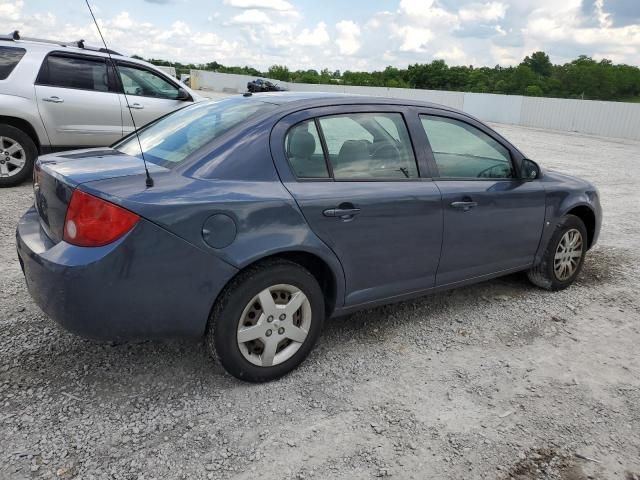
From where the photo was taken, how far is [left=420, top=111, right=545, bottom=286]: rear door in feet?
12.0

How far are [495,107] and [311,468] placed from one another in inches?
1229

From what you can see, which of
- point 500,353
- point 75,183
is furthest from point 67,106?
point 500,353

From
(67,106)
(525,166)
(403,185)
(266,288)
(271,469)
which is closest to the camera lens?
(271,469)

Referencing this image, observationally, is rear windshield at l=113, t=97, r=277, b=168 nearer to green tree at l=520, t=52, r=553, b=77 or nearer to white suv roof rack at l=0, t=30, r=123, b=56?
white suv roof rack at l=0, t=30, r=123, b=56

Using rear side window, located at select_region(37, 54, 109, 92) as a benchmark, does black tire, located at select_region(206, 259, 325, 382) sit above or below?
below

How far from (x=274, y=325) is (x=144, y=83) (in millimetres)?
6165

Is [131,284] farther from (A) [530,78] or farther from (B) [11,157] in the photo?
(A) [530,78]

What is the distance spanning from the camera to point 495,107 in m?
30.8

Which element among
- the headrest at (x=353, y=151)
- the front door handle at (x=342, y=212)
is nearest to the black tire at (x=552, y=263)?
the headrest at (x=353, y=151)

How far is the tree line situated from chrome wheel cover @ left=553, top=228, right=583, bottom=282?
41.9 meters

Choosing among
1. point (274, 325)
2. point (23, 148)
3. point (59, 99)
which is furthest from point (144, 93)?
point (274, 325)

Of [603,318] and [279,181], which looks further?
[603,318]

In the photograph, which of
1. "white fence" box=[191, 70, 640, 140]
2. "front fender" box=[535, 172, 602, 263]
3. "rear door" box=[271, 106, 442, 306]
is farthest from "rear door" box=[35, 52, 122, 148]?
"white fence" box=[191, 70, 640, 140]

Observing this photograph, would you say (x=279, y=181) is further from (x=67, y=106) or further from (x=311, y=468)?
(x=67, y=106)
